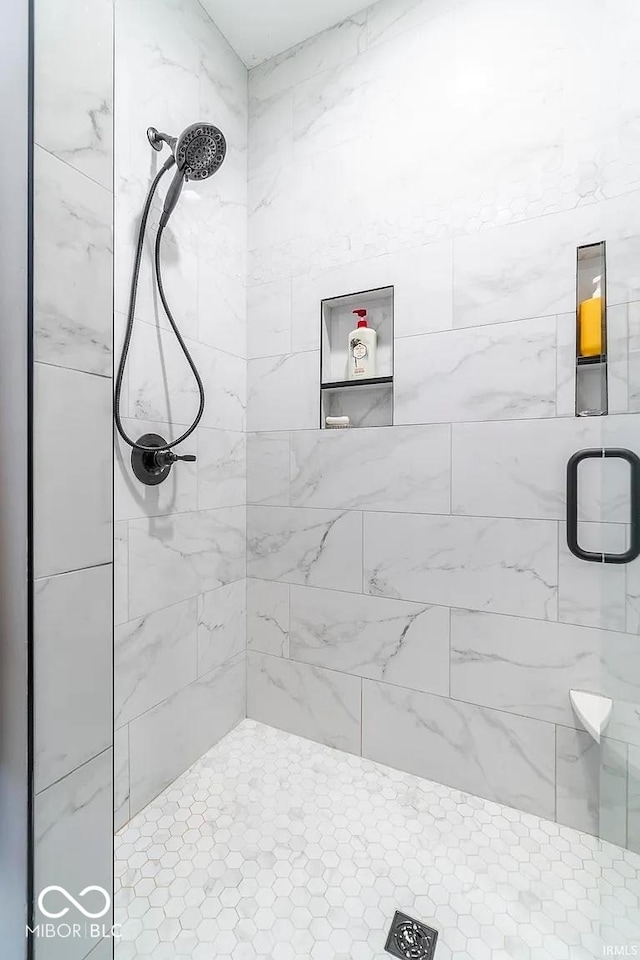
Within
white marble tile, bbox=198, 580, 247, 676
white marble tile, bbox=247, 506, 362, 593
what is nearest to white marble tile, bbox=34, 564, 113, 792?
white marble tile, bbox=198, 580, 247, 676

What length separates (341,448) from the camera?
1.51 meters

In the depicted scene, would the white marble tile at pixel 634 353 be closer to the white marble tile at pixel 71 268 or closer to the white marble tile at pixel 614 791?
the white marble tile at pixel 614 791

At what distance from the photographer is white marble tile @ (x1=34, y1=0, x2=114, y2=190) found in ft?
1.88

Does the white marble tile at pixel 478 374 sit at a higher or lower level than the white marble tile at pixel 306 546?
higher

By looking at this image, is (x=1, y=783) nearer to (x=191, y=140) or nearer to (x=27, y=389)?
(x=27, y=389)

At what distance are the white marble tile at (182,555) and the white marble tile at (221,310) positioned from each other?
604 millimetres

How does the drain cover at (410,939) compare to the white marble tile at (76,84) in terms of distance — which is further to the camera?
the drain cover at (410,939)

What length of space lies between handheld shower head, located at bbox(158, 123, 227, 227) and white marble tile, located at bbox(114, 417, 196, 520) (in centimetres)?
58

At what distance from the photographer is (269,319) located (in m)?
1.64

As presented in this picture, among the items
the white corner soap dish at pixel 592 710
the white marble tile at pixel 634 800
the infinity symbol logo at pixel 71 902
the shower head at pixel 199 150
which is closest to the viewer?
the infinity symbol logo at pixel 71 902

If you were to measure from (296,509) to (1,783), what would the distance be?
3.68ft

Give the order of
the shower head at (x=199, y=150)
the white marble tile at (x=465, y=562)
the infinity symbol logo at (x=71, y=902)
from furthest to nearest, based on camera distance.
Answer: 1. the white marble tile at (x=465, y=562)
2. the shower head at (x=199, y=150)
3. the infinity symbol logo at (x=71, y=902)

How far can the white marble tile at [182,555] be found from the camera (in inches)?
49.5

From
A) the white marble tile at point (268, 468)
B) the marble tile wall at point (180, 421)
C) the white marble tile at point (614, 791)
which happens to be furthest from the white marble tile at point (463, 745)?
the white marble tile at point (268, 468)
